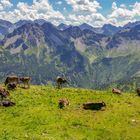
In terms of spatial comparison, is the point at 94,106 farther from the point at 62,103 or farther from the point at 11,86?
the point at 11,86

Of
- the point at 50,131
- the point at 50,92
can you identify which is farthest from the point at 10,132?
the point at 50,92

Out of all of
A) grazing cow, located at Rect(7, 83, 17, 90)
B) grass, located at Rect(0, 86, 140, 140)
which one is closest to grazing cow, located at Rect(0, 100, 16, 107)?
grass, located at Rect(0, 86, 140, 140)

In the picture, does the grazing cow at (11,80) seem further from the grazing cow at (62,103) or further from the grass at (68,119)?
the grazing cow at (62,103)

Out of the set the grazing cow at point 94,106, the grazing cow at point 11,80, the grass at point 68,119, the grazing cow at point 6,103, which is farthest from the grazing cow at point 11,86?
the grazing cow at point 94,106

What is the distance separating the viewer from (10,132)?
4009cm

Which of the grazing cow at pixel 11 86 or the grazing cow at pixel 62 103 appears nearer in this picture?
the grazing cow at pixel 62 103

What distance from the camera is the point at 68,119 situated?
45.9 meters

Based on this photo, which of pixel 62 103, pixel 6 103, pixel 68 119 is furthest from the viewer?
pixel 6 103

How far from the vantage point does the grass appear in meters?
40.6

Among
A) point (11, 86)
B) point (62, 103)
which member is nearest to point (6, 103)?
point (62, 103)

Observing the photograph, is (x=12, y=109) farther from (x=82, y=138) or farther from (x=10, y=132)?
→ (x=82, y=138)

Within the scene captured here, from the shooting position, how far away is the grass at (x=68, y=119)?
40.6 m

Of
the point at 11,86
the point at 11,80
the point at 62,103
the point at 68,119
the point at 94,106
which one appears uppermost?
the point at 11,80

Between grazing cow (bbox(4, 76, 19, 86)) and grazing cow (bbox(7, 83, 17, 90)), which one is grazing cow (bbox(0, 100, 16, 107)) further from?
grazing cow (bbox(4, 76, 19, 86))
